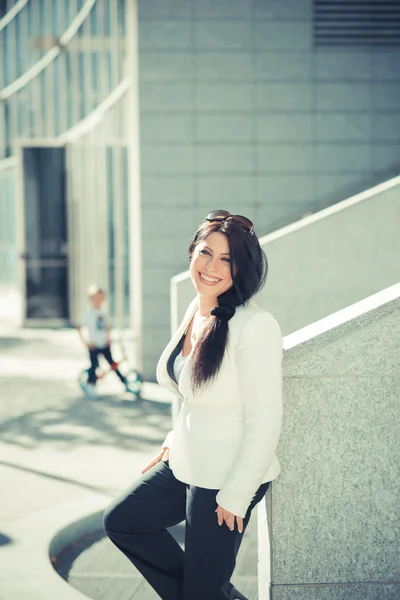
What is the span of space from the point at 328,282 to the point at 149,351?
15.2 ft

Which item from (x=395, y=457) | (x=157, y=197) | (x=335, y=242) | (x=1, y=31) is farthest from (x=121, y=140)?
(x=1, y=31)

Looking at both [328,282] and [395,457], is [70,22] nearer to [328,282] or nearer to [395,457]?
[328,282]

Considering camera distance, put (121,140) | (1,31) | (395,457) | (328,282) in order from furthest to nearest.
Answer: (1,31)
(121,140)
(328,282)
(395,457)

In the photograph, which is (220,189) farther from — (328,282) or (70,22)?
(70,22)

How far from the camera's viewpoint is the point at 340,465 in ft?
13.2

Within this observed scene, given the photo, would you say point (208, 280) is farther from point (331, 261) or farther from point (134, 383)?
point (134, 383)

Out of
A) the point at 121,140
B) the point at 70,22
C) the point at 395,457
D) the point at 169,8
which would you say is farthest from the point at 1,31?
the point at 395,457

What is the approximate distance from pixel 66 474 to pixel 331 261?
3.10m

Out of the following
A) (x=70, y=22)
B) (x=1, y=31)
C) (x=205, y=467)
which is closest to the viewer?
(x=205, y=467)

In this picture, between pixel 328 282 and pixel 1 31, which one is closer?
pixel 328 282

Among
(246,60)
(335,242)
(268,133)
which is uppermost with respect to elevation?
(246,60)

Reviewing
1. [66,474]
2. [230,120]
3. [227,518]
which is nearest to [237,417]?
[227,518]

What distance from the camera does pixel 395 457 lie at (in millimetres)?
4043

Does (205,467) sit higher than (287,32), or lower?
lower
